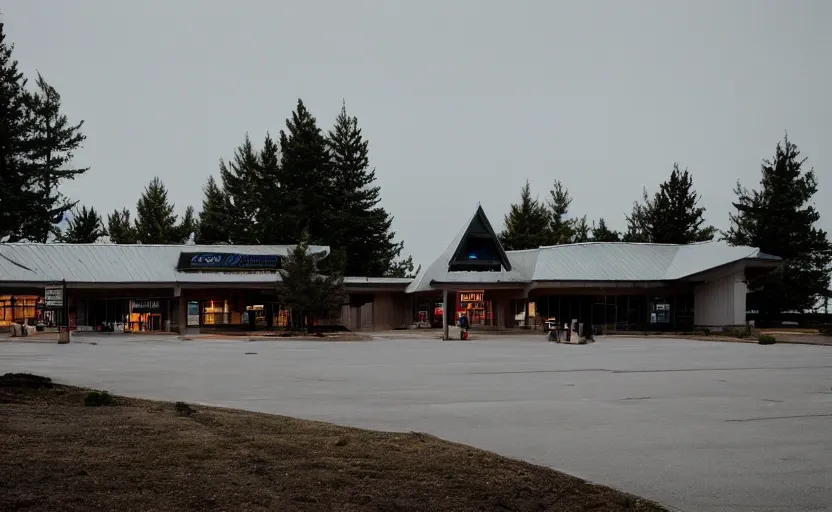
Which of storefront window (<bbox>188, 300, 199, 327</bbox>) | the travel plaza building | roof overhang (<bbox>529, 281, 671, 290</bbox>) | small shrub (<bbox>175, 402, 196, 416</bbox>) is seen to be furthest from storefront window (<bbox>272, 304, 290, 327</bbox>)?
small shrub (<bbox>175, 402, 196, 416</bbox>)

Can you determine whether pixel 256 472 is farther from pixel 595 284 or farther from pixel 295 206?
pixel 295 206

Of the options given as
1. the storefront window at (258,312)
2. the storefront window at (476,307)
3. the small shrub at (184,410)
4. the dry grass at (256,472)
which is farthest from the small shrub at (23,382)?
the storefront window at (476,307)

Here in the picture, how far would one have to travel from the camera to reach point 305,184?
8038cm

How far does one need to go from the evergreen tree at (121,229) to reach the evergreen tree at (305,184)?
19303 millimetres

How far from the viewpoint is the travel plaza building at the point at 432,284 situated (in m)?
53.9

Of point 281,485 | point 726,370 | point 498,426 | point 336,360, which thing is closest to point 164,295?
point 336,360

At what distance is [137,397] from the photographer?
48.8ft

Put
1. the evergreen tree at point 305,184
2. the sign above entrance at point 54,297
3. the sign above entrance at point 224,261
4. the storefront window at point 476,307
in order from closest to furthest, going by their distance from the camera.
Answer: the sign above entrance at point 54,297 < the sign above entrance at point 224,261 < the storefront window at point 476,307 < the evergreen tree at point 305,184

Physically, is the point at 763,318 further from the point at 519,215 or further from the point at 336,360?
the point at 336,360

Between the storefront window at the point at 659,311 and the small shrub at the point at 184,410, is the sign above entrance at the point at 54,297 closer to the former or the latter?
the small shrub at the point at 184,410

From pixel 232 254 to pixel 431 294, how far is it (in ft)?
53.0

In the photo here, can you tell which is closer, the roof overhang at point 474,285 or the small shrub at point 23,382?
the small shrub at point 23,382

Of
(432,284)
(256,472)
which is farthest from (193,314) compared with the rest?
(256,472)

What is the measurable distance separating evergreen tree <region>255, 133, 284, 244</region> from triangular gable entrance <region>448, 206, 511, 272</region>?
81.1 ft
